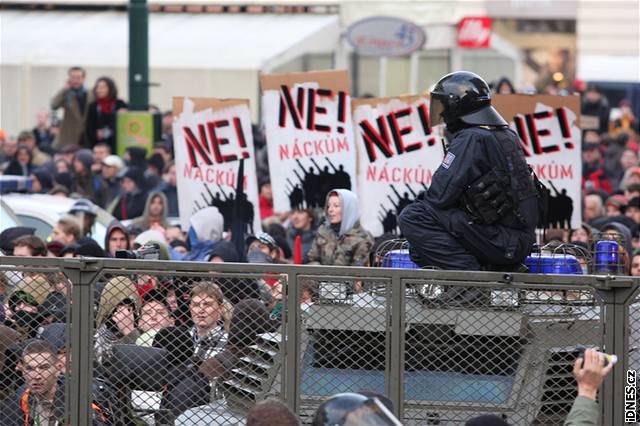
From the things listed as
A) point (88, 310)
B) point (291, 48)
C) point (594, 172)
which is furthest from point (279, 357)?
point (291, 48)

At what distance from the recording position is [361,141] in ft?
41.8

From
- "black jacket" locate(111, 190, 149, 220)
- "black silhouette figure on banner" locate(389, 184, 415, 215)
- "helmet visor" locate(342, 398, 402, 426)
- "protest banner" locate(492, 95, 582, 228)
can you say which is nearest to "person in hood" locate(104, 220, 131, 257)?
"black silhouette figure on banner" locate(389, 184, 415, 215)

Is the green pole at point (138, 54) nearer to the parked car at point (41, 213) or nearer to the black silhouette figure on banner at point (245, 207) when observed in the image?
the parked car at point (41, 213)

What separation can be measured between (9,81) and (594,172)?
13191 millimetres

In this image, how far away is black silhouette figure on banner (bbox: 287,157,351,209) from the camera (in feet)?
41.0

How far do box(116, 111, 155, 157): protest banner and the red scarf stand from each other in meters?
0.86

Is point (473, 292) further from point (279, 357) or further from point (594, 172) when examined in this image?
point (594, 172)

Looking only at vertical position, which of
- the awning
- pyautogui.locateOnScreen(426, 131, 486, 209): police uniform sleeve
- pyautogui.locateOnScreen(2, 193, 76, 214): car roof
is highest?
the awning

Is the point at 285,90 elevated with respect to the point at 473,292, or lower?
elevated

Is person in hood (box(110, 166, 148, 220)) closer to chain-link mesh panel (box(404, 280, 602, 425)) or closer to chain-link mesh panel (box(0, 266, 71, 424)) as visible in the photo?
chain-link mesh panel (box(0, 266, 71, 424))

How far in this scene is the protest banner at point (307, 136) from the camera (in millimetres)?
12500

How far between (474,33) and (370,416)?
86.9ft

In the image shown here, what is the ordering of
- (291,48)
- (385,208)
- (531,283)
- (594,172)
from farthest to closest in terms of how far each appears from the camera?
(291,48) < (594,172) < (385,208) < (531,283)

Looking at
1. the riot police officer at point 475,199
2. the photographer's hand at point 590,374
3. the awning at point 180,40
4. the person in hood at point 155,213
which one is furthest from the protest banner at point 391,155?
the awning at point 180,40
